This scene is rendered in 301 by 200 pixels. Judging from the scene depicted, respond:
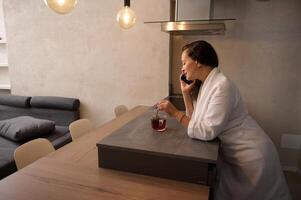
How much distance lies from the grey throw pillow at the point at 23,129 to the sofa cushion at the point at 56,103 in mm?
456

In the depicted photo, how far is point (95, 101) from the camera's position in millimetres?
3369

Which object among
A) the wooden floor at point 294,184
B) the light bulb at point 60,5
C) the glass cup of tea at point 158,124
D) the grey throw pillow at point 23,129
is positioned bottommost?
the wooden floor at point 294,184

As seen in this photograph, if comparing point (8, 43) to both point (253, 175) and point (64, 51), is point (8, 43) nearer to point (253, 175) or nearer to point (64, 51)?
point (64, 51)

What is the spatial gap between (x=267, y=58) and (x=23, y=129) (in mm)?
2847

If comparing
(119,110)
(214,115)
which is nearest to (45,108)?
(119,110)

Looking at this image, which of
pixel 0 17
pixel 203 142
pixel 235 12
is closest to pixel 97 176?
pixel 203 142

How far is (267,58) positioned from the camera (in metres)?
2.68

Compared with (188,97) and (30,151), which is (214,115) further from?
(30,151)

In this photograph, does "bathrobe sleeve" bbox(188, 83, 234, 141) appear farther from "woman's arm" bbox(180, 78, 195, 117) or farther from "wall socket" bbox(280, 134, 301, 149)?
"wall socket" bbox(280, 134, 301, 149)

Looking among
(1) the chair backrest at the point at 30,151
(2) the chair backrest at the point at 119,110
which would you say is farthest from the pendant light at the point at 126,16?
(1) the chair backrest at the point at 30,151

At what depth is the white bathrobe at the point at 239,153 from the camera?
51.3 inches

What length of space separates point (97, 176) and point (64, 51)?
2.65 metres

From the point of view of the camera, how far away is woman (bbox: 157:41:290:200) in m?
1.30

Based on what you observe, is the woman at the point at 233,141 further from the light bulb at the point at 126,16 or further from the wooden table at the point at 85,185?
the light bulb at the point at 126,16
